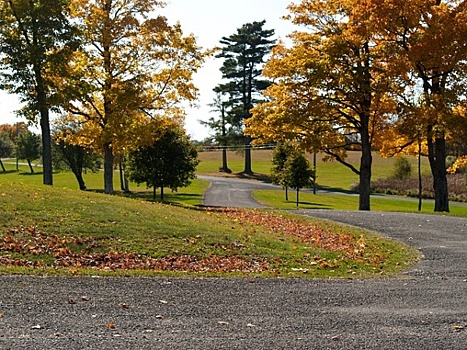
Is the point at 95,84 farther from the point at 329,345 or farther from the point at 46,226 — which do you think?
the point at 329,345

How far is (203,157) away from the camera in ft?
329

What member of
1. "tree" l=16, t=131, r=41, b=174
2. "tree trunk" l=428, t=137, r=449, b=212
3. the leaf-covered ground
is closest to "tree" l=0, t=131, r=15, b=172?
"tree" l=16, t=131, r=41, b=174

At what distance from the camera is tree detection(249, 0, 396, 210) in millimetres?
23391

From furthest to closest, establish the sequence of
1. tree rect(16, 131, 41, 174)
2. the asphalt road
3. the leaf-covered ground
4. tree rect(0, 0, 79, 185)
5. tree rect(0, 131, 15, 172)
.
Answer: tree rect(0, 131, 15, 172) → tree rect(16, 131, 41, 174) → tree rect(0, 0, 79, 185) → the leaf-covered ground → the asphalt road

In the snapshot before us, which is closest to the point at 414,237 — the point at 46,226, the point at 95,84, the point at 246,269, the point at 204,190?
the point at 246,269

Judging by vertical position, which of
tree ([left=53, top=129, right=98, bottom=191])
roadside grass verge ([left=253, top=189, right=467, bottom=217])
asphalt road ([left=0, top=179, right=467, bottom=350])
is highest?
tree ([left=53, top=129, right=98, bottom=191])

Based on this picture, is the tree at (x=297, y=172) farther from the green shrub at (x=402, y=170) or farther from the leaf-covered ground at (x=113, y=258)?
the leaf-covered ground at (x=113, y=258)

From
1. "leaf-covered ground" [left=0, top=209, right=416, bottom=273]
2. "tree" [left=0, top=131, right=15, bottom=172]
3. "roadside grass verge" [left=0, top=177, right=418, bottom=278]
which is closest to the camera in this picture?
"leaf-covered ground" [left=0, top=209, right=416, bottom=273]

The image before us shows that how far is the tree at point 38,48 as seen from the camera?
20938 mm

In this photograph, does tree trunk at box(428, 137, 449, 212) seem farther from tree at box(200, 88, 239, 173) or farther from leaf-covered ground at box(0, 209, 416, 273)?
tree at box(200, 88, 239, 173)

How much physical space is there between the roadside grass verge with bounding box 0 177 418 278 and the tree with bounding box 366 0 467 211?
8.56m

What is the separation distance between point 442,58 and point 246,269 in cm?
1496

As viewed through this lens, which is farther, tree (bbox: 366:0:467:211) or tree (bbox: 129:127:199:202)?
tree (bbox: 129:127:199:202)

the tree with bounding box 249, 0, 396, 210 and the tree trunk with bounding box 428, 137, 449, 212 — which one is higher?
the tree with bounding box 249, 0, 396, 210
